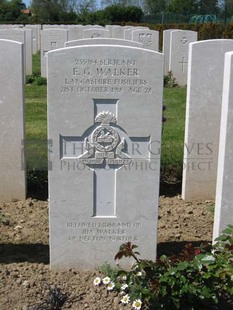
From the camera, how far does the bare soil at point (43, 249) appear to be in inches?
126

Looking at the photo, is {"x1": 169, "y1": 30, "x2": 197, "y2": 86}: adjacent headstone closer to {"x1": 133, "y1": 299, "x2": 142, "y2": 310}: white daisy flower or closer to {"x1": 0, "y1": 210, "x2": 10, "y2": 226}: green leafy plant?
{"x1": 0, "y1": 210, "x2": 10, "y2": 226}: green leafy plant

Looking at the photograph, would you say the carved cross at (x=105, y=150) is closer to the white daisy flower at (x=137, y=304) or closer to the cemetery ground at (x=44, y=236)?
the cemetery ground at (x=44, y=236)

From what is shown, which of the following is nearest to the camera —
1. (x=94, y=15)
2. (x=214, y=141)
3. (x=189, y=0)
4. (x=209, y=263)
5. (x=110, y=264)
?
(x=209, y=263)

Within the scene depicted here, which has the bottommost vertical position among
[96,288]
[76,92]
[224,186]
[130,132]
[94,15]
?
[96,288]

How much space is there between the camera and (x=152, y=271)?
9.54 feet

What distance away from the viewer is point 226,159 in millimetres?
3283

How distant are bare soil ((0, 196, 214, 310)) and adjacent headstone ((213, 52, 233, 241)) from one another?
2.03ft

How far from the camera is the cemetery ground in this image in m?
3.23

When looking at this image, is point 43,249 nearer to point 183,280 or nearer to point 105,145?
point 105,145

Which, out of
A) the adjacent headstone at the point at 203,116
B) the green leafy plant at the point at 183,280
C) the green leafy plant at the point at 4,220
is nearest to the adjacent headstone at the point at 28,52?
the adjacent headstone at the point at 203,116

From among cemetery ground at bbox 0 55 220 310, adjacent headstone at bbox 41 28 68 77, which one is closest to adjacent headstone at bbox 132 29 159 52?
adjacent headstone at bbox 41 28 68 77

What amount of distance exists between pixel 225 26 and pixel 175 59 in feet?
25.2

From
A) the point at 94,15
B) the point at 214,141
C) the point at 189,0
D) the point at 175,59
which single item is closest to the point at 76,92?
the point at 214,141

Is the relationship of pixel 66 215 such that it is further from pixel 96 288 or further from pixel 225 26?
pixel 225 26
